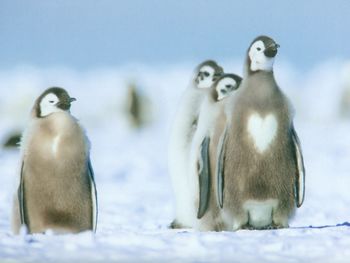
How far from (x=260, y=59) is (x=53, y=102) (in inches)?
47.6

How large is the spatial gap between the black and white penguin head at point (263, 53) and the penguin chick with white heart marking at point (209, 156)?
222 mm

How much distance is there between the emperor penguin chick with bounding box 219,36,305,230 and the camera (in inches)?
196

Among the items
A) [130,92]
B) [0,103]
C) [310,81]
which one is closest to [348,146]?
[130,92]

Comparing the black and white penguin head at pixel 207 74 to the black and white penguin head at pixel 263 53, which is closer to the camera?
the black and white penguin head at pixel 263 53

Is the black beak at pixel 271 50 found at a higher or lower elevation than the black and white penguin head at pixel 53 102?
higher

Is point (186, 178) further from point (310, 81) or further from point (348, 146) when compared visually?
point (310, 81)

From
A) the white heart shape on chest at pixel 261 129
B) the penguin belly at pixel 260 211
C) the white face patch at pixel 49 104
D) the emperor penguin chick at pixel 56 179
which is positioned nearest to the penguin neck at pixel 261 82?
the white heart shape on chest at pixel 261 129

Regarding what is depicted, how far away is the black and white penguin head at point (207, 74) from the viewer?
599cm

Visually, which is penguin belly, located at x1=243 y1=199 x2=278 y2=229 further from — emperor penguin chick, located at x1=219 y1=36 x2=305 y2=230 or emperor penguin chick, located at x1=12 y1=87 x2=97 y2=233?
emperor penguin chick, located at x1=12 y1=87 x2=97 y2=233

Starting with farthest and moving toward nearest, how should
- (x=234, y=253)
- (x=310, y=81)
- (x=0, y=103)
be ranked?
(x=310, y=81) < (x=0, y=103) < (x=234, y=253)

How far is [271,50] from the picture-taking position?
202 inches

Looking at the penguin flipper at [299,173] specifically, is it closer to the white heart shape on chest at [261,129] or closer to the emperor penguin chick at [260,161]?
the emperor penguin chick at [260,161]

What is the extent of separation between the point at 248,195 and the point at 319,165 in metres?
7.41

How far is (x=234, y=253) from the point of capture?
13.4 feet
